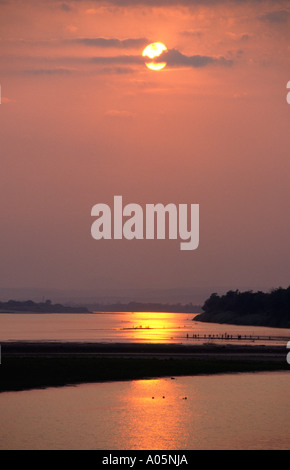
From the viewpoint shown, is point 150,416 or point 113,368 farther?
point 113,368

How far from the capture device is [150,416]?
51156 millimetres

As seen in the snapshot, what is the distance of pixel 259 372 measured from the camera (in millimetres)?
80000

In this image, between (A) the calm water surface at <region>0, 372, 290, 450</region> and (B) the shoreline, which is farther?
(B) the shoreline

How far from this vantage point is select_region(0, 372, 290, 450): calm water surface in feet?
137

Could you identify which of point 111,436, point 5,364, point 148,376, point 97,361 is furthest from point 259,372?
point 111,436

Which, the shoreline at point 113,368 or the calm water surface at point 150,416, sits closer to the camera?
the calm water surface at point 150,416

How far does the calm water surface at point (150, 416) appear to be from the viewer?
137ft

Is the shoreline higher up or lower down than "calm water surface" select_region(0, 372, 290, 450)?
higher up

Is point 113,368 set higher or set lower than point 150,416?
higher

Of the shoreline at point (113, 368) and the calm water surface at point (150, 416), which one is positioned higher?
the shoreline at point (113, 368)
